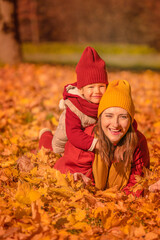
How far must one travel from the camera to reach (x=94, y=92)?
239 cm

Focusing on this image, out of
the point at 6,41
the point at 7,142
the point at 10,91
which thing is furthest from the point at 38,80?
the point at 7,142

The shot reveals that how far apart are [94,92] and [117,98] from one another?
293 mm

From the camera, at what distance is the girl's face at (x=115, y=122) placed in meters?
2.16

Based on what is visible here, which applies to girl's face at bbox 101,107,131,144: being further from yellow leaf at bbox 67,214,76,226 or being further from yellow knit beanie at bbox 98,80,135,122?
yellow leaf at bbox 67,214,76,226

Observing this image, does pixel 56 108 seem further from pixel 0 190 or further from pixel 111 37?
pixel 111 37

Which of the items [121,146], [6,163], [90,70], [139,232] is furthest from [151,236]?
[6,163]

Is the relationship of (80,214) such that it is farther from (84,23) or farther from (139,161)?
(84,23)

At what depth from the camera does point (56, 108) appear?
484 cm

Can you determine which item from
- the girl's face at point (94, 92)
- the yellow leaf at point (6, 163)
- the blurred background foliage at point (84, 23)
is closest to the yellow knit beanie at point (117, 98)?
the girl's face at point (94, 92)

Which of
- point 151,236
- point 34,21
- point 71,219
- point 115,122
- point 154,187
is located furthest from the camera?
point 34,21

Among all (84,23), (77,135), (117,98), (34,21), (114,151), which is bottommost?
(114,151)

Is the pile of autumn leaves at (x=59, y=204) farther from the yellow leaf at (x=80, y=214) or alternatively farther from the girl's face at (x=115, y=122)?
the girl's face at (x=115, y=122)

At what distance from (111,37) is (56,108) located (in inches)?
1305

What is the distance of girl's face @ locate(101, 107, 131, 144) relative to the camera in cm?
216
